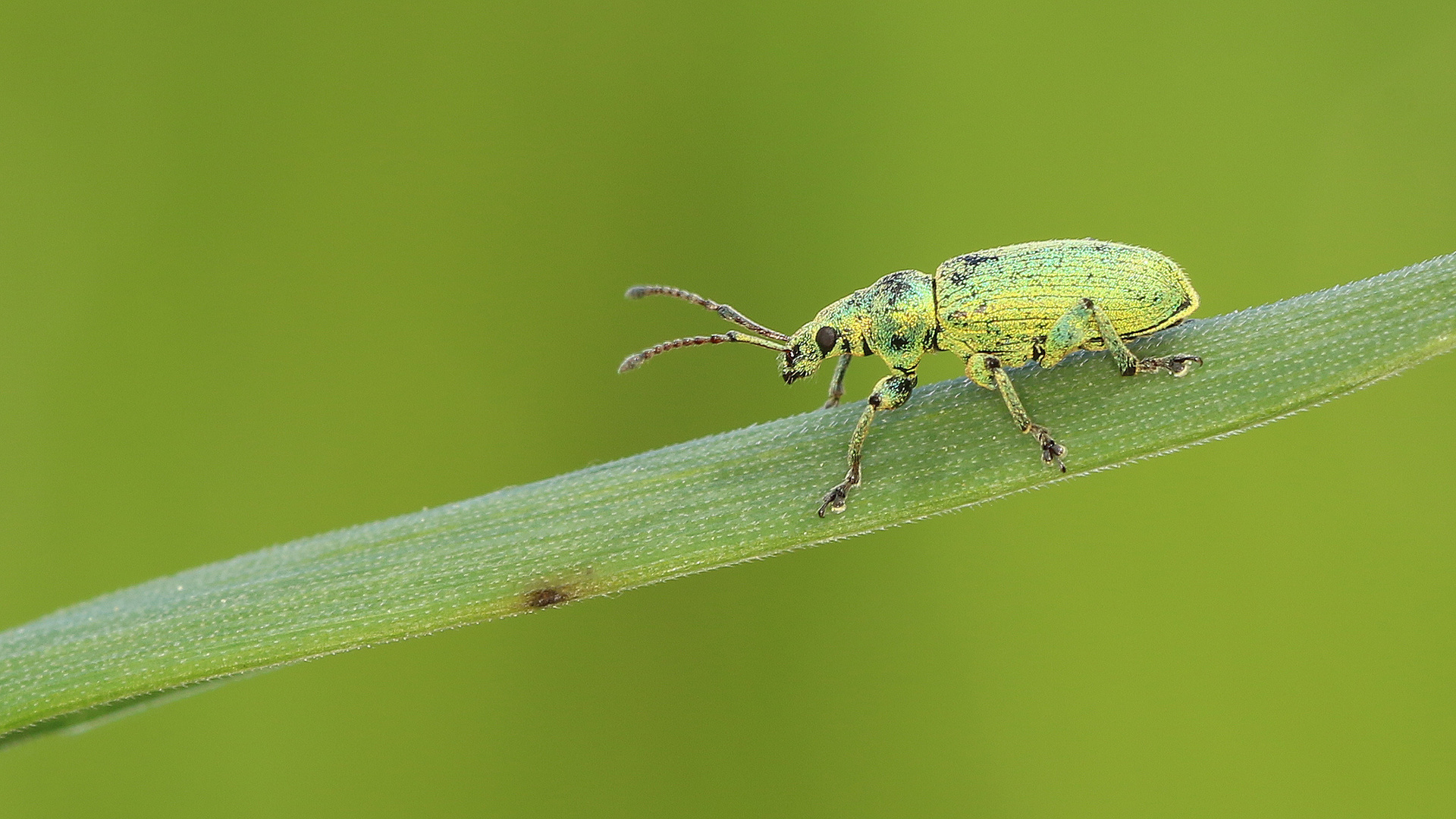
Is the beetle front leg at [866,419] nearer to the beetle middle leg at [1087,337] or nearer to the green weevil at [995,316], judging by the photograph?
the green weevil at [995,316]

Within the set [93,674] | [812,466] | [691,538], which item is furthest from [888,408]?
[93,674]

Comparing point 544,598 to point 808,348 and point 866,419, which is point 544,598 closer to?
point 866,419

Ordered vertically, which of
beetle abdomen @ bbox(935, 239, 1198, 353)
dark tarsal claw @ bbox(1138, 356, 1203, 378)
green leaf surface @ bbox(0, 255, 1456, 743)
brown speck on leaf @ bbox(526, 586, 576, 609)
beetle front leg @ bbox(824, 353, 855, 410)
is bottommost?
brown speck on leaf @ bbox(526, 586, 576, 609)

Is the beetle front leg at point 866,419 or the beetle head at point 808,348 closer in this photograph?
the beetle front leg at point 866,419

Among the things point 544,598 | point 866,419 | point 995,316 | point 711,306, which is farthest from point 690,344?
point 544,598

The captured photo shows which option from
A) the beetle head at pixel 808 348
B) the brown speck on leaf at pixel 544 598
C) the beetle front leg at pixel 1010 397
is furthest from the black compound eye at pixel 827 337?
the brown speck on leaf at pixel 544 598

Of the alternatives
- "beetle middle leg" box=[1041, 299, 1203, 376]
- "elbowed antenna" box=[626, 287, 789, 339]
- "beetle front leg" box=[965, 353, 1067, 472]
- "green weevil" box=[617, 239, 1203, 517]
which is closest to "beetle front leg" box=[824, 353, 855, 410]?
"green weevil" box=[617, 239, 1203, 517]

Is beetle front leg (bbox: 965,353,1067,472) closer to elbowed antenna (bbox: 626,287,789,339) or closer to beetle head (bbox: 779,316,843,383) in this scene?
beetle head (bbox: 779,316,843,383)
